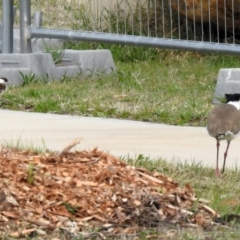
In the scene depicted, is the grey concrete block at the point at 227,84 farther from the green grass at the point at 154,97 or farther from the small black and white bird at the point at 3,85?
the small black and white bird at the point at 3,85

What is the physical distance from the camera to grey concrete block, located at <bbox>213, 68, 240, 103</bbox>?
962 cm

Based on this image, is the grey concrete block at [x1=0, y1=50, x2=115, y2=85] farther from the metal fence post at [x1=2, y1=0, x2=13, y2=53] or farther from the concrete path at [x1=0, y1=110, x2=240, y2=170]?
the concrete path at [x1=0, y1=110, x2=240, y2=170]

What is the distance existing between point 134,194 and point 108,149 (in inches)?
79.7

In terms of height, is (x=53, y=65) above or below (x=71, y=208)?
above

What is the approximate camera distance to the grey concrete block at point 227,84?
9.62m

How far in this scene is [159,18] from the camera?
1413cm

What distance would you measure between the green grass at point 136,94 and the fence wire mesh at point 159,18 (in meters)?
0.54

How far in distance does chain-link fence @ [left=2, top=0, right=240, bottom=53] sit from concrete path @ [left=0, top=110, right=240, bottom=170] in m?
2.71

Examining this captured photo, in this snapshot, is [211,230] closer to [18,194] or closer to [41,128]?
[18,194]

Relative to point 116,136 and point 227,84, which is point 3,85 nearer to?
point 227,84

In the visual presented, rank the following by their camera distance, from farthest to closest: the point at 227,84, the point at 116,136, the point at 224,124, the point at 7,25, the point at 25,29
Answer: the point at 25,29 < the point at 7,25 < the point at 227,84 < the point at 116,136 < the point at 224,124

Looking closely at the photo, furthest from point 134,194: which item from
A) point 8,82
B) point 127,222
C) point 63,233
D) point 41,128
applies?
point 8,82

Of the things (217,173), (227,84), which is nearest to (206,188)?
(217,173)

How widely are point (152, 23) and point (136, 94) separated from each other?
4183 millimetres
